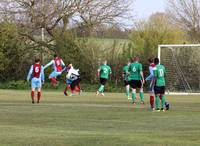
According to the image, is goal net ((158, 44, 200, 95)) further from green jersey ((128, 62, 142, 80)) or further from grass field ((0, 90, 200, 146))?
grass field ((0, 90, 200, 146))

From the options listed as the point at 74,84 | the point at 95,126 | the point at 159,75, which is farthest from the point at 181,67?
the point at 95,126

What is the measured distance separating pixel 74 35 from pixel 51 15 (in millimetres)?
2949

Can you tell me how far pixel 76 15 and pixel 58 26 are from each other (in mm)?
1666

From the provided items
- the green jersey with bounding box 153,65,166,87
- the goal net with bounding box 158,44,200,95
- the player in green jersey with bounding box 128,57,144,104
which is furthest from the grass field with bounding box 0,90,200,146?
the goal net with bounding box 158,44,200,95

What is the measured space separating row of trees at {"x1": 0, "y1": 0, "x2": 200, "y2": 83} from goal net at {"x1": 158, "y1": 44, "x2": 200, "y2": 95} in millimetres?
3325

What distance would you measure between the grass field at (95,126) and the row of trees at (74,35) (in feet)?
71.1

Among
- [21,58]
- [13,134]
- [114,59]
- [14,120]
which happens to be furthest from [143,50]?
[13,134]

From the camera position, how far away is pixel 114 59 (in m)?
46.6

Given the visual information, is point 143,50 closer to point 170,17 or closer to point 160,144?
point 170,17

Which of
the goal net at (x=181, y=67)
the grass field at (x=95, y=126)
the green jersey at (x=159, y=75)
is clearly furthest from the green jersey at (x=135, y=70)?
the goal net at (x=181, y=67)

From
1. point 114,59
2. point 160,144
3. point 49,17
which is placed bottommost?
point 160,144

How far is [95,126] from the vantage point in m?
17.2

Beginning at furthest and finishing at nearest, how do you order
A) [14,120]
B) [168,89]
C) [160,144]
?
[168,89] < [14,120] < [160,144]

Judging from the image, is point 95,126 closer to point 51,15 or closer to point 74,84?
point 74,84
